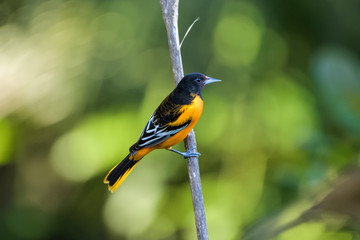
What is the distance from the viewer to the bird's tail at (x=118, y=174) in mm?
1809

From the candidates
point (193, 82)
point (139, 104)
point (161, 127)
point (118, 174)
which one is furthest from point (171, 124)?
point (139, 104)

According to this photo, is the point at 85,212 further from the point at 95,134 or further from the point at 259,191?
the point at 259,191

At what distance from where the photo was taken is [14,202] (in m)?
3.09

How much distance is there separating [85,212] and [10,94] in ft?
3.16

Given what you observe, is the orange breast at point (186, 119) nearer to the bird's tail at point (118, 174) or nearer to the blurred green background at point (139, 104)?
the bird's tail at point (118, 174)

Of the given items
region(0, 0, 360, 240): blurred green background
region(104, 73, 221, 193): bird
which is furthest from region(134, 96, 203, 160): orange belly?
region(0, 0, 360, 240): blurred green background

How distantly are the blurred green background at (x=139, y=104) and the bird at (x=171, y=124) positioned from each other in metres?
0.83

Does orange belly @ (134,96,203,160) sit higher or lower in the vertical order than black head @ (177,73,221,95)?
lower

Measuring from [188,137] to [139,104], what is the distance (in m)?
0.95

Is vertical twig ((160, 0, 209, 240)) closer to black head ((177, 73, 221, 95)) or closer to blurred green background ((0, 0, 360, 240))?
black head ((177, 73, 221, 95))

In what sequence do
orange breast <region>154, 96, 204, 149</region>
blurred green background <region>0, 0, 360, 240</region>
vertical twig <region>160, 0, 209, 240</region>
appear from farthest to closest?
blurred green background <region>0, 0, 360, 240</region> < orange breast <region>154, 96, 204, 149</region> < vertical twig <region>160, 0, 209, 240</region>

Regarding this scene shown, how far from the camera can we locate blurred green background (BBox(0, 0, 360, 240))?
9.16 feet

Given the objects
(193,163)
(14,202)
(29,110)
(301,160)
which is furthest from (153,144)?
(14,202)

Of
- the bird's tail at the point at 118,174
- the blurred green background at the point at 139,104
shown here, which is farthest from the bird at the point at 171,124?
the blurred green background at the point at 139,104
